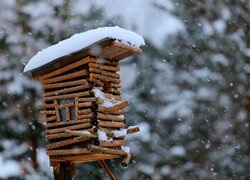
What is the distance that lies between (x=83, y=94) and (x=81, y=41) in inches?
22.9

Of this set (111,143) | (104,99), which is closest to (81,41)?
(104,99)

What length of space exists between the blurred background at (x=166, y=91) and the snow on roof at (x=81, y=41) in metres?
6.16

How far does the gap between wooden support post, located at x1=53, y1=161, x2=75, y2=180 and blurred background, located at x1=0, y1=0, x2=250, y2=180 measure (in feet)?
20.7

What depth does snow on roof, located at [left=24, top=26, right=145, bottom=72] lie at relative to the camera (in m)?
5.67

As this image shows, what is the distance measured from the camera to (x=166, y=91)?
13492 mm

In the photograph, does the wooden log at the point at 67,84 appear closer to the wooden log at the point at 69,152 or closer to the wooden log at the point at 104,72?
the wooden log at the point at 104,72

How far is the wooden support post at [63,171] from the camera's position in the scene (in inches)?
226

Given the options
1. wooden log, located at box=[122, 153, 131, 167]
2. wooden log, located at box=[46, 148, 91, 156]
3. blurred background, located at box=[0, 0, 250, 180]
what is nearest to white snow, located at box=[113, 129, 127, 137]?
wooden log, located at box=[122, 153, 131, 167]

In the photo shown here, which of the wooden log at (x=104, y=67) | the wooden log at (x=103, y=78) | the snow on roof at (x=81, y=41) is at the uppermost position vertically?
the snow on roof at (x=81, y=41)

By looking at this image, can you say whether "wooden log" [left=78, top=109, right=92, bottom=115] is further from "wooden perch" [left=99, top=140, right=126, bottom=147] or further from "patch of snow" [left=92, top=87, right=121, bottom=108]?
"wooden perch" [left=99, top=140, right=126, bottom=147]

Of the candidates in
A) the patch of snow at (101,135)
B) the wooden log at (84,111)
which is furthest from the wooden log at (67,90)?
the patch of snow at (101,135)

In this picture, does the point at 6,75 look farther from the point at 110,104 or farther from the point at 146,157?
the point at 110,104

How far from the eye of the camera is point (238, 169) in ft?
41.9

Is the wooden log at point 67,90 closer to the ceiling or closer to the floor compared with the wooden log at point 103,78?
closer to the floor
